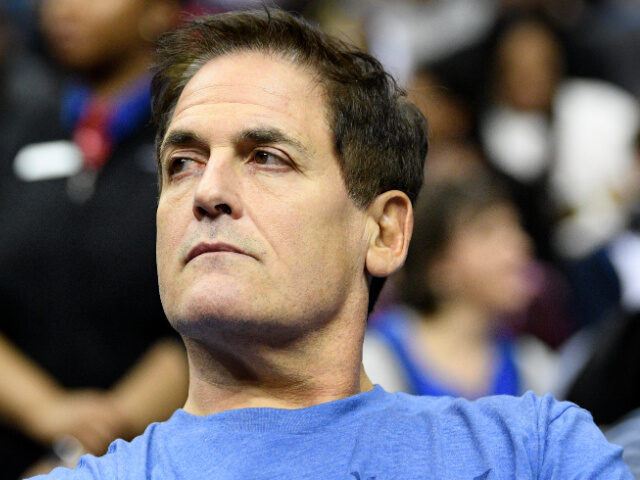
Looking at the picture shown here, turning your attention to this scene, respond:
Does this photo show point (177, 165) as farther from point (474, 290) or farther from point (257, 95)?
point (474, 290)

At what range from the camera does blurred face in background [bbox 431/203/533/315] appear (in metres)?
4.00

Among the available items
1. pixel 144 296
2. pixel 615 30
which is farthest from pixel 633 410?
pixel 615 30

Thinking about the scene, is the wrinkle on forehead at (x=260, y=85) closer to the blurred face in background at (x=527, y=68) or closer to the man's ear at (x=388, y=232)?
the man's ear at (x=388, y=232)

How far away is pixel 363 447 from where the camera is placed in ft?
6.94

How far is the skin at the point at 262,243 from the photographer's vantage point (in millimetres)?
2131

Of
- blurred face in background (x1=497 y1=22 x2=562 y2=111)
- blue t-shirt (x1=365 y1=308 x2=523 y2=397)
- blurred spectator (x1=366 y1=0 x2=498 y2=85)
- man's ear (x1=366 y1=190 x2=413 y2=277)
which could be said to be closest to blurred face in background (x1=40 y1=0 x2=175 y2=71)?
blue t-shirt (x1=365 y1=308 x2=523 y2=397)

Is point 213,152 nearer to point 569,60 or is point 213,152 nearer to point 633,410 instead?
point 633,410

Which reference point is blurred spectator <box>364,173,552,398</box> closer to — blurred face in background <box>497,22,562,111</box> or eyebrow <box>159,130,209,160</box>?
eyebrow <box>159,130,209,160</box>

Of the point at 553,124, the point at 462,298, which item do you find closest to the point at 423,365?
the point at 462,298

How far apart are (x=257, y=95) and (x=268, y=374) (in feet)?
1.87

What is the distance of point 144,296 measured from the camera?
321cm

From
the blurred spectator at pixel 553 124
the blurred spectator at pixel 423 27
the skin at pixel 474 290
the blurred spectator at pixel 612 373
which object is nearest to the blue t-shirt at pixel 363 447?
the blurred spectator at pixel 612 373

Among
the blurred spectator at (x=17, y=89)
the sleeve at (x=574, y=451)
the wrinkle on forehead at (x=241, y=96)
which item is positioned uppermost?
the wrinkle on forehead at (x=241, y=96)

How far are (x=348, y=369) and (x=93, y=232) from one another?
1208 mm
